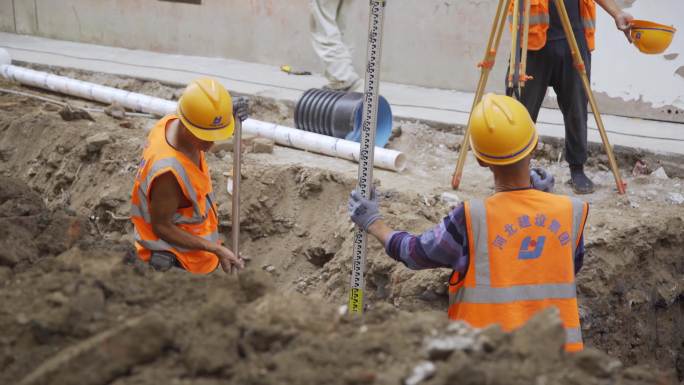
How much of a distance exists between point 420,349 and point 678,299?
377 cm

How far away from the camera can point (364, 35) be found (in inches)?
396

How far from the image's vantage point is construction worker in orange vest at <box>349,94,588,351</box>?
11.2 feet

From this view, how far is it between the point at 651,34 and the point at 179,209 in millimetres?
3478

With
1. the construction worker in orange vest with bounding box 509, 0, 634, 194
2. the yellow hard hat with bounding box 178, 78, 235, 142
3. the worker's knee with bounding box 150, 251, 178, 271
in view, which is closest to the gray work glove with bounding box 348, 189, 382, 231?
the yellow hard hat with bounding box 178, 78, 235, 142

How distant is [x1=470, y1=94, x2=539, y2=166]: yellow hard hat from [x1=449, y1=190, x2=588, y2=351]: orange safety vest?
6.6 inches

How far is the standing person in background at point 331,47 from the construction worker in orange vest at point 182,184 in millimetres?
4520

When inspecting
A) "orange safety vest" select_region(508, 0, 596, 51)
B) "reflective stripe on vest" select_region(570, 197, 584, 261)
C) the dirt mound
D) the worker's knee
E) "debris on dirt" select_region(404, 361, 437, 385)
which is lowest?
the worker's knee

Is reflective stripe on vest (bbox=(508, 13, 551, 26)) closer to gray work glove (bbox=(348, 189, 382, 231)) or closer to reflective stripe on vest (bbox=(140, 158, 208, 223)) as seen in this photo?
gray work glove (bbox=(348, 189, 382, 231))

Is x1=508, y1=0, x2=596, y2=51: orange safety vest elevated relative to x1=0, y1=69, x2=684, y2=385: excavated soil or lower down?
elevated

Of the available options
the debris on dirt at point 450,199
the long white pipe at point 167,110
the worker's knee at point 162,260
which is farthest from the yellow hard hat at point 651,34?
the worker's knee at point 162,260

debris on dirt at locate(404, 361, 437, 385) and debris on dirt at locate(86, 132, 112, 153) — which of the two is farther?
debris on dirt at locate(86, 132, 112, 153)

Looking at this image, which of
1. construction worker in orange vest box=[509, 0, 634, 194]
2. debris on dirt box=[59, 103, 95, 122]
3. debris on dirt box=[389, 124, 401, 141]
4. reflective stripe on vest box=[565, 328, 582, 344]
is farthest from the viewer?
debris on dirt box=[59, 103, 95, 122]

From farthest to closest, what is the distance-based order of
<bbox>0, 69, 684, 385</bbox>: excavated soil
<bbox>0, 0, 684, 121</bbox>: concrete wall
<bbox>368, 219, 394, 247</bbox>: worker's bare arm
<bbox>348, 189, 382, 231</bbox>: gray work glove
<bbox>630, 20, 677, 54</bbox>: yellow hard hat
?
<bbox>0, 0, 684, 121</bbox>: concrete wall, <bbox>630, 20, 677, 54</bbox>: yellow hard hat, <bbox>348, 189, 382, 231</bbox>: gray work glove, <bbox>368, 219, 394, 247</bbox>: worker's bare arm, <bbox>0, 69, 684, 385</bbox>: excavated soil

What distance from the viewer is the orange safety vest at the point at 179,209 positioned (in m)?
4.28
